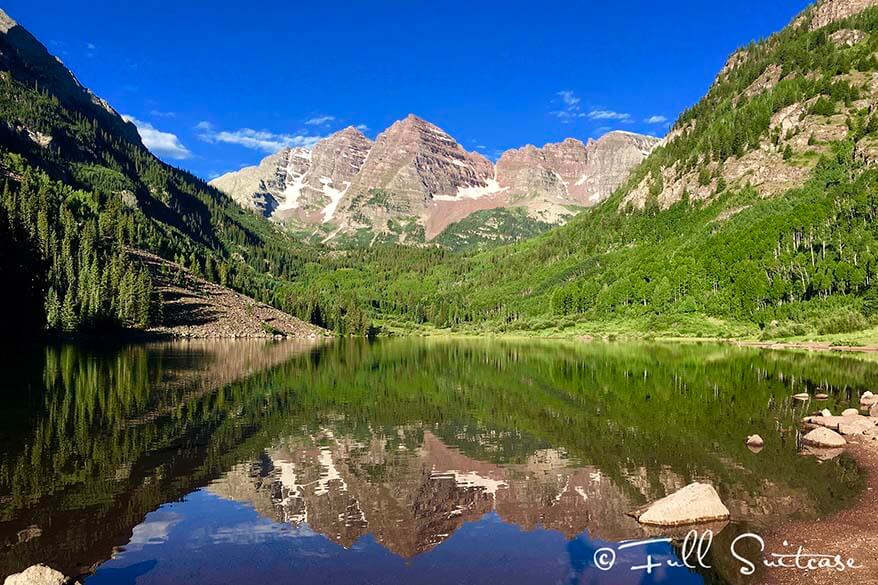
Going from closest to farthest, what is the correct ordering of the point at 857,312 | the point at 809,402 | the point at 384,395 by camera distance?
the point at 809,402
the point at 384,395
the point at 857,312

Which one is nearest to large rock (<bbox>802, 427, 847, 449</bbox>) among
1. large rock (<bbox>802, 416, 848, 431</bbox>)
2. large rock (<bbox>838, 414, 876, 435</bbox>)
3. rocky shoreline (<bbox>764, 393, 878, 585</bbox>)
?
rocky shoreline (<bbox>764, 393, 878, 585</bbox>)

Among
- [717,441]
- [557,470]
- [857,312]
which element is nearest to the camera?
[557,470]

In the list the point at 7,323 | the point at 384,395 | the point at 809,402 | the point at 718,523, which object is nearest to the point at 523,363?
the point at 384,395

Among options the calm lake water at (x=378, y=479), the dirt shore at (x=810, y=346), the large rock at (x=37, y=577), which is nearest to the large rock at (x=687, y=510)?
the calm lake water at (x=378, y=479)

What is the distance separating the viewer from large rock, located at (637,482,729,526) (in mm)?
22141

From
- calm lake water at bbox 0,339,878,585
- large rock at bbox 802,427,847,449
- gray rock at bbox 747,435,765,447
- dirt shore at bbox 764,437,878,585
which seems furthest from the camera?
gray rock at bbox 747,435,765,447

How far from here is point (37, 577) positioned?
1505 centimetres

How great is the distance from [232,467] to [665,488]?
22.6 m

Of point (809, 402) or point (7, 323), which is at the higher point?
point (7, 323)

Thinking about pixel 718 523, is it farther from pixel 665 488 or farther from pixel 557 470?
pixel 557 470

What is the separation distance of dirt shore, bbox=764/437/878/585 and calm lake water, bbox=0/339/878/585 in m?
0.93

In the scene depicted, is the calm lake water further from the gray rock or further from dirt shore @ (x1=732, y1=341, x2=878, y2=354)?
dirt shore @ (x1=732, y1=341, x2=878, y2=354)

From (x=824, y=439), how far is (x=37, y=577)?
3987cm

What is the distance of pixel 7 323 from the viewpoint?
110750mm
